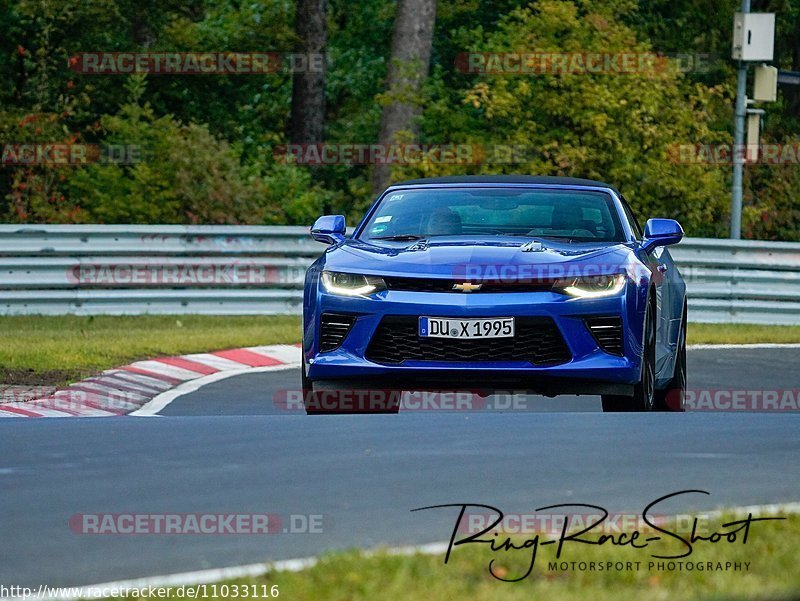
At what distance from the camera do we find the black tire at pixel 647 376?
399 inches

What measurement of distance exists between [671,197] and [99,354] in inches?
528

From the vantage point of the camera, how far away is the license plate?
9750 millimetres

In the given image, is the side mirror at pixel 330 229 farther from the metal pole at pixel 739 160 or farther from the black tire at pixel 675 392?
the metal pole at pixel 739 160

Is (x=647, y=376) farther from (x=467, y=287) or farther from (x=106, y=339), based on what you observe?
(x=106, y=339)

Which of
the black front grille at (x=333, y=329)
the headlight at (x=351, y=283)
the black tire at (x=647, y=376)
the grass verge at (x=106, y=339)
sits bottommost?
the grass verge at (x=106, y=339)

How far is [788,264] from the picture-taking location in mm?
21906

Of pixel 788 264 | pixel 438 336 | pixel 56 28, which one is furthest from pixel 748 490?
pixel 56 28

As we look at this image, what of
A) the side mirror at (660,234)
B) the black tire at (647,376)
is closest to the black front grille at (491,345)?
the black tire at (647,376)

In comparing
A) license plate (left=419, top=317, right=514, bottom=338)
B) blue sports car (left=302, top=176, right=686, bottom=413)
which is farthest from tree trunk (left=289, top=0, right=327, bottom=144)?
license plate (left=419, top=317, right=514, bottom=338)

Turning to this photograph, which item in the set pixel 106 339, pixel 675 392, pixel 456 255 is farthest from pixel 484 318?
pixel 106 339

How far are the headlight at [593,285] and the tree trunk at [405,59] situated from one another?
20056mm

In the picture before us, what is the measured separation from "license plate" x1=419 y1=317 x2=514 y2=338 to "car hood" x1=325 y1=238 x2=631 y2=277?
271 millimetres

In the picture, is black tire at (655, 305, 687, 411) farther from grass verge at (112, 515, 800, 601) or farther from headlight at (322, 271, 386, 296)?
grass verge at (112, 515, 800, 601)

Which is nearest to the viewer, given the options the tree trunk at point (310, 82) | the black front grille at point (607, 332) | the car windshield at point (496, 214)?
the black front grille at point (607, 332)
